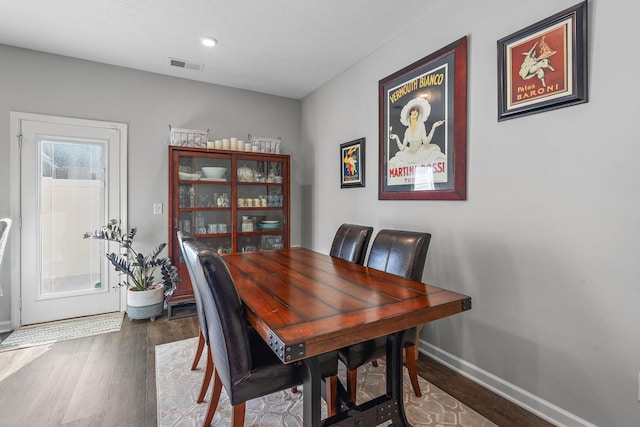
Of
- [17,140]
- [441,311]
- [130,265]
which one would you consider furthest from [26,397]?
[441,311]

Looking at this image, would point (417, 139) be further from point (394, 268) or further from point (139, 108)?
point (139, 108)

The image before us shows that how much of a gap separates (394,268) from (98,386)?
204 centimetres

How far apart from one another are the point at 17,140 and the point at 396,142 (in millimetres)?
3461

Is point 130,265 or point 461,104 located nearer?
point 461,104

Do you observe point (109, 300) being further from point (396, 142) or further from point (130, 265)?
point (396, 142)

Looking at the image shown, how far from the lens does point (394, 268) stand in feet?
6.22

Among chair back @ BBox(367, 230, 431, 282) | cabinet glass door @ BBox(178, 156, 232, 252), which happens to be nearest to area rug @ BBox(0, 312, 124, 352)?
cabinet glass door @ BBox(178, 156, 232, 252)

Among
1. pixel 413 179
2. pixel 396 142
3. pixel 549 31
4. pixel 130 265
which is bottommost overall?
pixel 130 265

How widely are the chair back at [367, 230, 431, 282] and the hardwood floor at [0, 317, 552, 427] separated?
2.75 ft

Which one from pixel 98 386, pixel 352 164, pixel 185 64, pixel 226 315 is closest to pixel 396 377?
pixel 226 315

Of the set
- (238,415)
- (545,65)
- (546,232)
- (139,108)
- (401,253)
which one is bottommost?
(238,415)

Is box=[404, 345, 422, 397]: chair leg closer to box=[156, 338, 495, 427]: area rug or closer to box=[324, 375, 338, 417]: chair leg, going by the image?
box=[156, 338, 495, 427]: area rug

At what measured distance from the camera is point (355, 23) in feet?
8.01

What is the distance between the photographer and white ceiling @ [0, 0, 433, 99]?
223 centimetres
